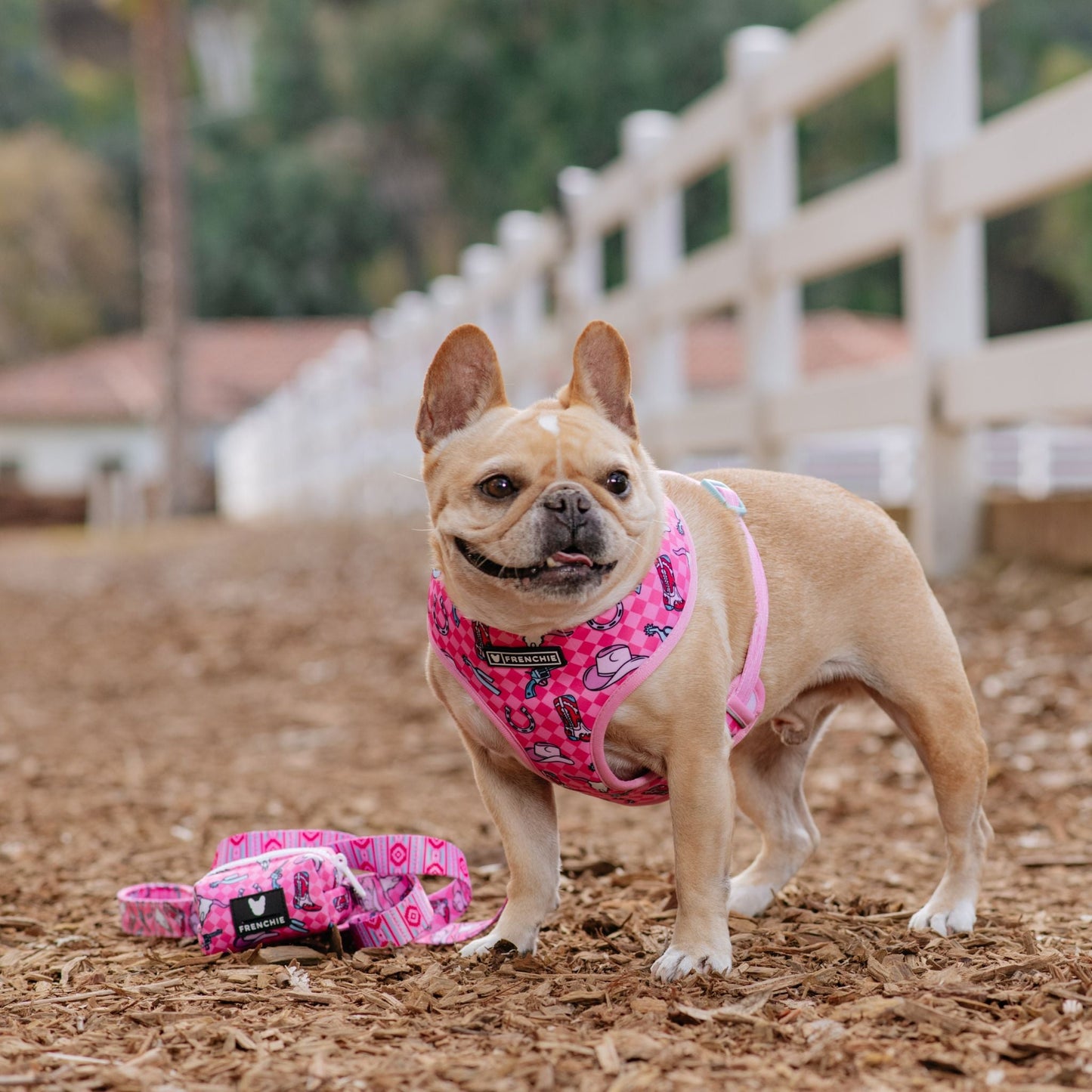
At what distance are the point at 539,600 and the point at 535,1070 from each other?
28.4 inches

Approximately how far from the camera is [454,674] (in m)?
2.64

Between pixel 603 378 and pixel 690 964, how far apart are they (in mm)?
1011

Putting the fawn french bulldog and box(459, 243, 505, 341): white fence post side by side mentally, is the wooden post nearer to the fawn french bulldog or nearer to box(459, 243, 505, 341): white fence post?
box(459, 243, 505, 341): white fence post

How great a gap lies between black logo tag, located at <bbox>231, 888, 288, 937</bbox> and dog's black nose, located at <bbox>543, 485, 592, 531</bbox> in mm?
990

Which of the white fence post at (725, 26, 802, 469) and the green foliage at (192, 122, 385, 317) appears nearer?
the white fence post at (725, 26, 802, 469)

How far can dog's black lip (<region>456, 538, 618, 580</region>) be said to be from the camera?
2393mm

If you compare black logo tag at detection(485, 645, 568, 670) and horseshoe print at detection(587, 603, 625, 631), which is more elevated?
horseshoe print at detection(587, 603, 625, 631)

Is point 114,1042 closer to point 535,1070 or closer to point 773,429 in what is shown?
point 535,1070

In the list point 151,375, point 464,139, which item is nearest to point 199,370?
point 151,375

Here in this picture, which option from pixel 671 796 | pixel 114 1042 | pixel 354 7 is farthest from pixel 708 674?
pixel 354 7

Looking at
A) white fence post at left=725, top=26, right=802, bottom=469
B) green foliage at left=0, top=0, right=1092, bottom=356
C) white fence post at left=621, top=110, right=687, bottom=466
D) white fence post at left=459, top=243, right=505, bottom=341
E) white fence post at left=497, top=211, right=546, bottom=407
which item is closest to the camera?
white fence post at left=725, top=26, right=802, bottom=469

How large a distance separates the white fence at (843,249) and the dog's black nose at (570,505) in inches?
22.9

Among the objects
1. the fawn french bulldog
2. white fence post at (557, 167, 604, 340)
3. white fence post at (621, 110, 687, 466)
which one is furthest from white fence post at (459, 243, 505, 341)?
the fawn french bulldog

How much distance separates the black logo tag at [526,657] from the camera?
2496mm
